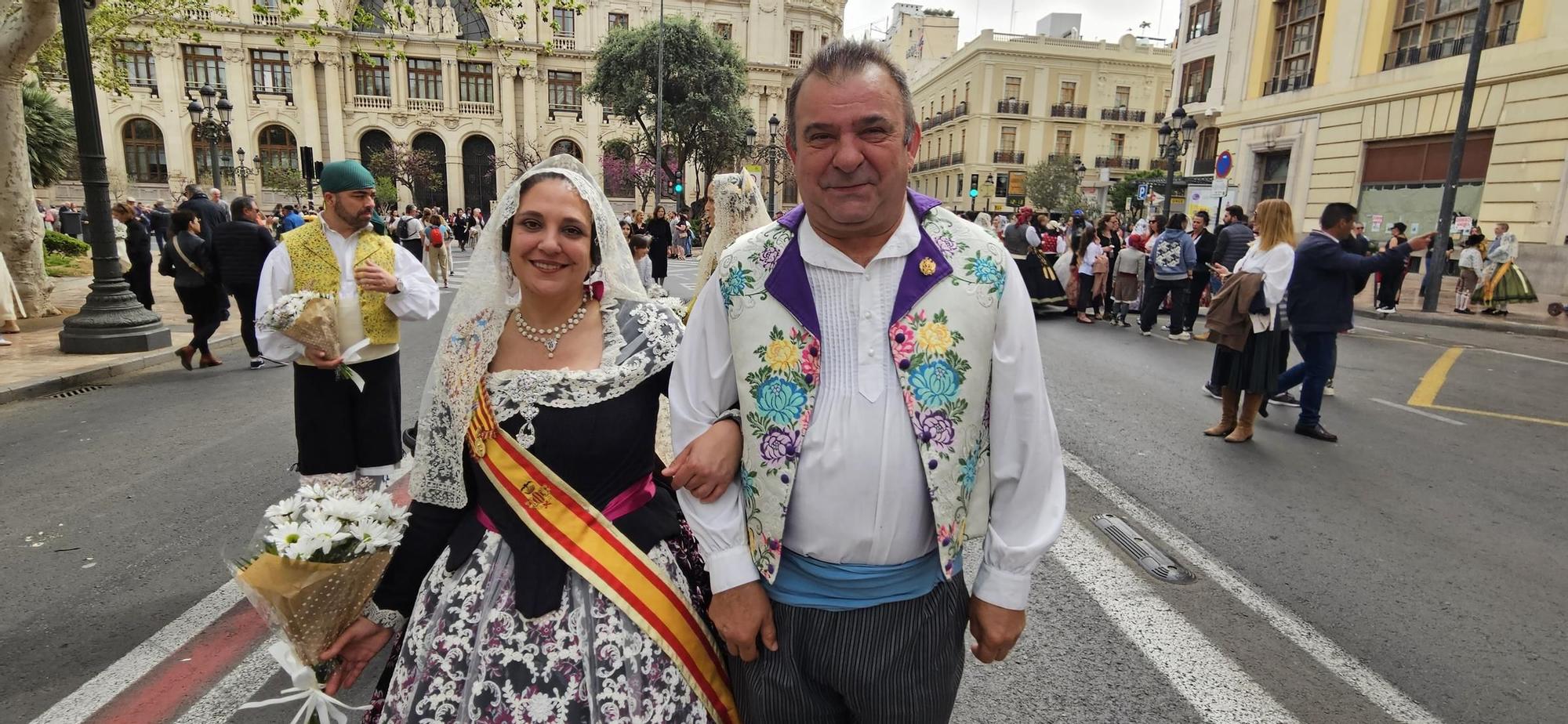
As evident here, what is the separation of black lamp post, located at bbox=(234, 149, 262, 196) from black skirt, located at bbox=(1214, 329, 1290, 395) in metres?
48.2

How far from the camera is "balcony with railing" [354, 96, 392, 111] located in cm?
4678

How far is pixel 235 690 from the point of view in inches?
116

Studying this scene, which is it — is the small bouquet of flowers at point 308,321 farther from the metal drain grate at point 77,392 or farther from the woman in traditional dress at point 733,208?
the metal drain grate at point 77,392

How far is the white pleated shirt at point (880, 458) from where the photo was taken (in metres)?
1.53

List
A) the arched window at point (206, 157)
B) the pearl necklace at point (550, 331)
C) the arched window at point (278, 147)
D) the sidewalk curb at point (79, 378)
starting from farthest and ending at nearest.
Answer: the arched window at point (278, 147), the arched window at point (206, 157), the sidewalk curb at point (79, 378), the pearl necklace at point (550, 331)

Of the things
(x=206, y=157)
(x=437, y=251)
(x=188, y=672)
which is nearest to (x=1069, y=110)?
(x=437, y=251)

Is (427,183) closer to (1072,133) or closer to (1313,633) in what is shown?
(1072,133)

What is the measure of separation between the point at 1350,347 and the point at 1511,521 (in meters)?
7.13

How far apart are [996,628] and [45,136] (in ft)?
99.0

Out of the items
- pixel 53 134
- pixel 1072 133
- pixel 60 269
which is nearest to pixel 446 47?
pixel 53 134

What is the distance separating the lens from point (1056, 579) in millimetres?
3896

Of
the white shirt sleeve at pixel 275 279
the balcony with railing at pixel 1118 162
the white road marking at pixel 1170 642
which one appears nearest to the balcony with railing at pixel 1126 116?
the balcony with railing at pixel 1118 162

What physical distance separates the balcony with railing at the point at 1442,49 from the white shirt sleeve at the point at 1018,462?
2321 cm

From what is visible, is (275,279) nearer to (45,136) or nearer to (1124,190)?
(45,136)
